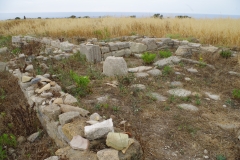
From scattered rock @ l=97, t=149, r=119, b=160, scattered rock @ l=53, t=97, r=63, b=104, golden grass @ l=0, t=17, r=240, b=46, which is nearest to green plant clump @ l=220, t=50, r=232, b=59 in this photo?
golden grass @ l=0, t=17, r=240, b=46

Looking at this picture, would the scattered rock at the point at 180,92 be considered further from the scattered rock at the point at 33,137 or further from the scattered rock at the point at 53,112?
the scattered rock at the point at 33,137

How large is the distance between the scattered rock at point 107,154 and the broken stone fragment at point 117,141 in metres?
0.06

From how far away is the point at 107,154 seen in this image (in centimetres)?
218

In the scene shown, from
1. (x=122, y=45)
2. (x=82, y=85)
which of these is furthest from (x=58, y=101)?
(x=122, y=45)

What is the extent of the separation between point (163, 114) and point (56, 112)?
1.75 m

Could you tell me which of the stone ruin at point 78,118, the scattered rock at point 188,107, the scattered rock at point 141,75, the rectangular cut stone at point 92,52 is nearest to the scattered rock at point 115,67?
the stone ruin at point 78,118

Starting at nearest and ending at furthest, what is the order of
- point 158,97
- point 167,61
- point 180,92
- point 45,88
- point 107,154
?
point 107,154
point 45,88
point 158,97
point 180,92
point 167,61

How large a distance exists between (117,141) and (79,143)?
1.52ft

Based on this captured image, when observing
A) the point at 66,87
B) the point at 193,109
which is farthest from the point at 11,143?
the point at 193,109

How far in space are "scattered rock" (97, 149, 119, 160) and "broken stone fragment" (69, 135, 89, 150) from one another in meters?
0.22

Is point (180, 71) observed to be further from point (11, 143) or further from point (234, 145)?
point (11, 143)

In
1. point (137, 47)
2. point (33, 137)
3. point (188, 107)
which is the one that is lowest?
point (33, 137)

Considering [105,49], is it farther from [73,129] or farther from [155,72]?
[73,129]

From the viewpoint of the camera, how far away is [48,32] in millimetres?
11508
